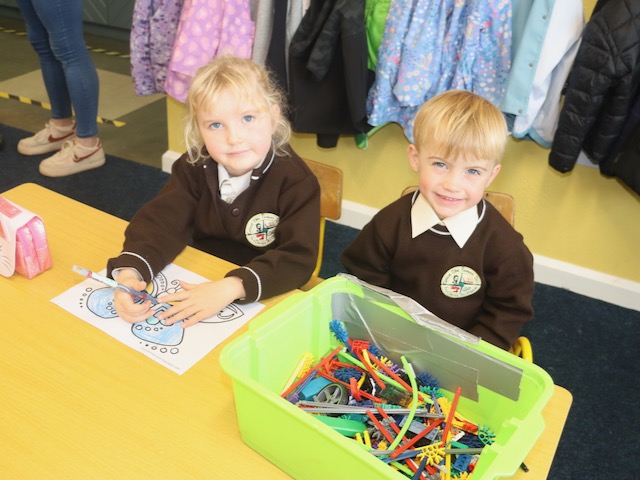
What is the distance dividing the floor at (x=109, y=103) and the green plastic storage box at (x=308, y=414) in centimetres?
225

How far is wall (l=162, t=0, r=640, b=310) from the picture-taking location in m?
1.98

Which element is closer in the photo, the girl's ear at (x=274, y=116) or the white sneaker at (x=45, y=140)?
the girl's ear at (x=274, y=116)

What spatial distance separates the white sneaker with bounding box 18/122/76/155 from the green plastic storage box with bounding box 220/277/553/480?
247 centimetres

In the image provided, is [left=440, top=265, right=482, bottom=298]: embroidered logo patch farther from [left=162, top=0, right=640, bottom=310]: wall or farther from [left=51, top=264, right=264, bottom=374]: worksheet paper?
[left=162, top=0, right=640, bottom=310]: wall

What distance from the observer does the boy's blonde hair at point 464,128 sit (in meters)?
0.98

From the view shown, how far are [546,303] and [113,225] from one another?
1578 mm

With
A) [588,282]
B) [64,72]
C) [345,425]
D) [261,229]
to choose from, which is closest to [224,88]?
[261,229]

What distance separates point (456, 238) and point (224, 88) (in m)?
0.53

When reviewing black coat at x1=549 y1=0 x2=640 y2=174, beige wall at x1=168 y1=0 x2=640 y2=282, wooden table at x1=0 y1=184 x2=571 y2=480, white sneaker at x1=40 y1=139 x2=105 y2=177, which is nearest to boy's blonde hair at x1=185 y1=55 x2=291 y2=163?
wooden table at x1=0 y1=184 x2=571 y2=480

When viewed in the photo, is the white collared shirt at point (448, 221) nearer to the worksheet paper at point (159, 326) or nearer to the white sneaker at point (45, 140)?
the worksheet paper at point (159, 326)

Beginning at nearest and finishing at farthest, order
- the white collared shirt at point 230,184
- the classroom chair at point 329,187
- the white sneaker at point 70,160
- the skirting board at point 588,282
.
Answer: the white collared shirt at point 230,184 < the classroom chair at point 329,187 < the skirting board at point 588,282 < the white sneaker at point 70,160

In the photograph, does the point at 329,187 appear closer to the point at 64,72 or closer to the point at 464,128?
the point at 464,128

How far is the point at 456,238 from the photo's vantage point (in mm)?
1080

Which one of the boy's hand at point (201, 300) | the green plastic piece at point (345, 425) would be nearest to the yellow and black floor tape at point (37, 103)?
the boy's hand at point (201, 300)
